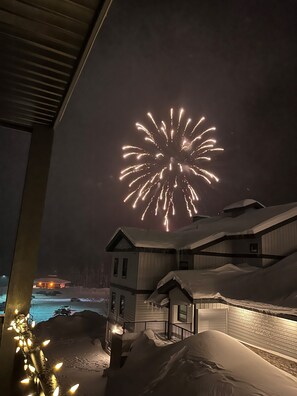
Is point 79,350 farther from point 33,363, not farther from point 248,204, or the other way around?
point 33,363

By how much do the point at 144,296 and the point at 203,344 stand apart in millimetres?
10771

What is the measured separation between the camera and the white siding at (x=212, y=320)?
1698cm

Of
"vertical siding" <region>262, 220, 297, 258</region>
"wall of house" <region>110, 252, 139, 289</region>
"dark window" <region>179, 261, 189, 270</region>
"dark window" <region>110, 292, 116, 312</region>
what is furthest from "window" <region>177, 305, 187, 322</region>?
"dark window" <region>110, 292, 116, 312</region>

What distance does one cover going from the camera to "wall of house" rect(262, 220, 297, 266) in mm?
19812

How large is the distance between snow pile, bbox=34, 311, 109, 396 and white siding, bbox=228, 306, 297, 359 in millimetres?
8878

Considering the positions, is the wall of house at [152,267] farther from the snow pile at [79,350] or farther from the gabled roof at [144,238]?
the snow pile at [79,350]

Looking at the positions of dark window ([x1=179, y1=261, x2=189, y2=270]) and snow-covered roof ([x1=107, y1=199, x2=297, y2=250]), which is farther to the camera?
dark window ([x1=179, y1=261, x2=189, y2=270])

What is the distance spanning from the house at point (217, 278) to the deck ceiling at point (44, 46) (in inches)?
463

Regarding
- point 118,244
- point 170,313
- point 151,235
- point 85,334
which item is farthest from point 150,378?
point 85,334

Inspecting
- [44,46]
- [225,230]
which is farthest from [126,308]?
[44,46]

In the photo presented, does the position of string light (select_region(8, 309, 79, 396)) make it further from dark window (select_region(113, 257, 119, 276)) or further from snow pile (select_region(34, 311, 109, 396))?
dark window (select_region(113, 257, 119, 276))

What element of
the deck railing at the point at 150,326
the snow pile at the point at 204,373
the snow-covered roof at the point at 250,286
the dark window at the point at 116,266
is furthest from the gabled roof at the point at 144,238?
the snow pile at the point at 204,373

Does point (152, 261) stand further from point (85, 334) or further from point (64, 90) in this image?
point (64, 90)

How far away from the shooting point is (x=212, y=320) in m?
17.1
